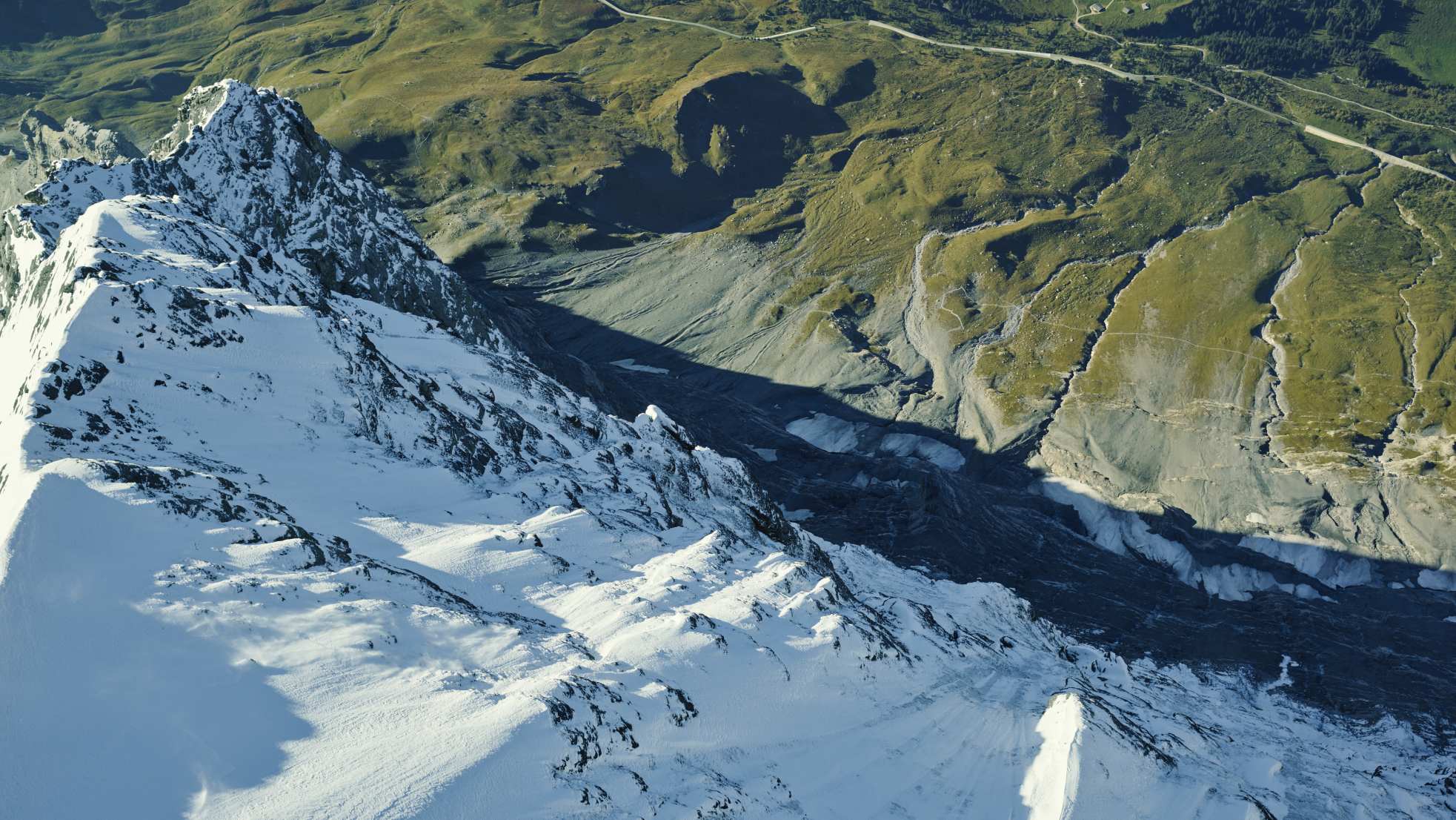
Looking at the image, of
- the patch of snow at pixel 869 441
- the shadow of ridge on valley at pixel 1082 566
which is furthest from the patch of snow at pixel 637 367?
the patch of snow at pixel 869 441

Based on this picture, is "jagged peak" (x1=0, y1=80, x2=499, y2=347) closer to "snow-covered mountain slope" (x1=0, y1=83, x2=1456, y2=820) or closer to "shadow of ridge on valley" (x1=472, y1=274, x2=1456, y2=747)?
"snow-covered mountain slope" (x1=0, y1=83, x2=1456, y2=820)

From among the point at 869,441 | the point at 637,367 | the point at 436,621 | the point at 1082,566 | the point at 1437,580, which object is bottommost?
the point at 1437,580

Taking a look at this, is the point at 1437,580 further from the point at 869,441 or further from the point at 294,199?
the point at 294,199

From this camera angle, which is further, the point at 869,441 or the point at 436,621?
the point at 869,441

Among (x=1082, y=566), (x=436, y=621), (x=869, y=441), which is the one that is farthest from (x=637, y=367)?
(x=436, y=621)

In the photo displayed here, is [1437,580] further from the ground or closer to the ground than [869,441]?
closer to the ground

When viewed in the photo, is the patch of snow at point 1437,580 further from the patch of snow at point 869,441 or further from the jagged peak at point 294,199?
the jagged peak at point 294,199
